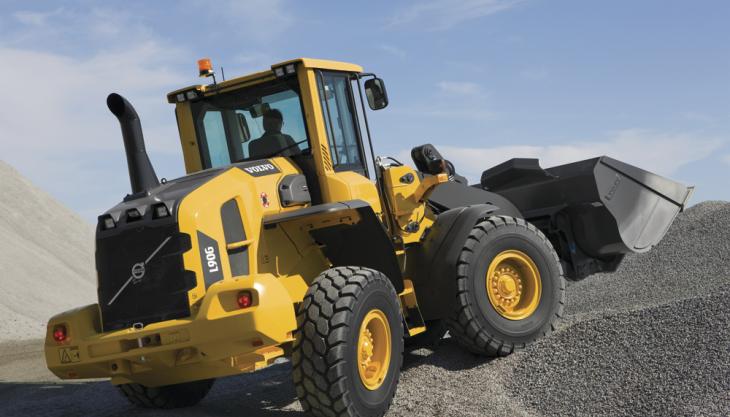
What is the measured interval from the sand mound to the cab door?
14.7 meters

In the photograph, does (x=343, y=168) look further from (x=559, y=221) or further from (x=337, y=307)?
(x=559, y=221)

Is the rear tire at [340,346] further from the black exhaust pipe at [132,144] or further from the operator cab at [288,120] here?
the black exhaust pipe at [132,144]

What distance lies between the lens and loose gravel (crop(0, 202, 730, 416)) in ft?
19.5

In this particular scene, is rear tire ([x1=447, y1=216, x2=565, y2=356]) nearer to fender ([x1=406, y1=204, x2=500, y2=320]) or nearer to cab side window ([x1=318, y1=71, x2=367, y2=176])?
fender ([x1=406, y1=204, x2=500, y2=320])

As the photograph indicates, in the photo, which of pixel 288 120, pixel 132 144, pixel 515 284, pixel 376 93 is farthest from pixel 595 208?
pixel 132 144

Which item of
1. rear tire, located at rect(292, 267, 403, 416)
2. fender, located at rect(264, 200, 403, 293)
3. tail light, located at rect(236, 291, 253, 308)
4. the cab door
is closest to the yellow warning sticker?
tail light, located at rect(236, 291, 253, 308)

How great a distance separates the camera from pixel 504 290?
739 cm

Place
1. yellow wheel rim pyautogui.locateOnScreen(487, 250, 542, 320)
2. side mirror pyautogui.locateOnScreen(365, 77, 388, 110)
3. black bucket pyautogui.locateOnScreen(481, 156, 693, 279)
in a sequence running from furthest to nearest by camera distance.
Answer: black bucket pyautogui.locateOnScreen(481, 156, 693, 279), yellow wheel rim pyautogui.locateOnScreen(487, 250, 542, 320), side mirror pyautogui.locateOnScreen(365, 77, 388, 110)

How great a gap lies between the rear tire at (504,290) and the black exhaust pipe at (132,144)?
8.45 ft

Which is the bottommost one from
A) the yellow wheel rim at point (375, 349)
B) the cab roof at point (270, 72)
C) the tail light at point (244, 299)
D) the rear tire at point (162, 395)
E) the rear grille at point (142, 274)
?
the rear tire at point (162, 395)

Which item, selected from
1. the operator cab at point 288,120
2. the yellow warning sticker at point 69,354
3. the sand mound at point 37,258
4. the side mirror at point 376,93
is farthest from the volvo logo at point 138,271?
the sand mound at point 37,258

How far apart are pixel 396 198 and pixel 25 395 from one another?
4057 millimetres

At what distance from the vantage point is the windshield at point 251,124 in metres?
6.77

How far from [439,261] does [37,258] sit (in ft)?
86.8
